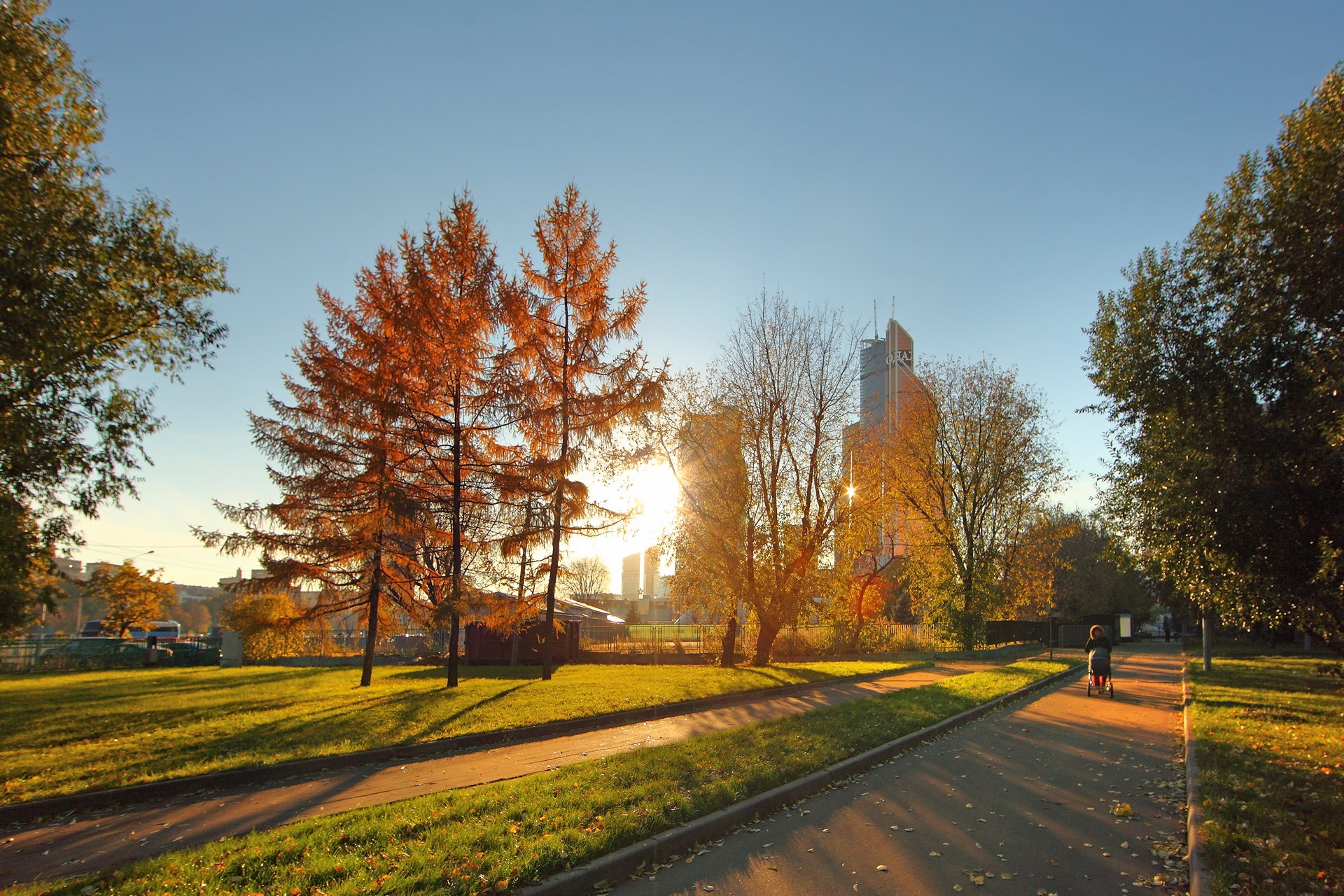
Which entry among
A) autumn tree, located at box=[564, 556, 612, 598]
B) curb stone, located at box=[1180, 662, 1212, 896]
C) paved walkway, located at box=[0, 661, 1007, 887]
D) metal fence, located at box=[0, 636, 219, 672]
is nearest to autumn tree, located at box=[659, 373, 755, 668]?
paved walkway, located at box=[0, 661, 1007, 887]

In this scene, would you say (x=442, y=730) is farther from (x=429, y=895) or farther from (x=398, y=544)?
(x=398, y=544)

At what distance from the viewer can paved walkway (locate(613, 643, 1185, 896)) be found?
537 centimetres

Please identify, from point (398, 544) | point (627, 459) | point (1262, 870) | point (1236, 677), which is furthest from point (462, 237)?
point (1236, 677)

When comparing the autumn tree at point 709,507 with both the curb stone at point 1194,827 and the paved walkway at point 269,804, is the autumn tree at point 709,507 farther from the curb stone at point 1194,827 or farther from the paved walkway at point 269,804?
the curb stone at point 1194,827

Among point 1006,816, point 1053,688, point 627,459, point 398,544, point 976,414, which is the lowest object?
point 1053,688

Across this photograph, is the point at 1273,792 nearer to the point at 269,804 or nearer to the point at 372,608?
the point at 269,804

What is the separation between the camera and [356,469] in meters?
19.0

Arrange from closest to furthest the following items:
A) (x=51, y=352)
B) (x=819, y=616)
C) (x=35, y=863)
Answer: (x=35, y=863) < (x=51, y=352) < (x=819, y=616)

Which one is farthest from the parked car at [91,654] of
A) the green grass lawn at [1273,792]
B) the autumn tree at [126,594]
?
the green grass lawn at [1273,792]

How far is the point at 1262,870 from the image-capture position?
5.22m

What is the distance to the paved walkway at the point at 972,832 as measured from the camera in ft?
17.6

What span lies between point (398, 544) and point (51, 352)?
458 inches

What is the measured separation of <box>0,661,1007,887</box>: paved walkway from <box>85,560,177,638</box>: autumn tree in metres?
39.1

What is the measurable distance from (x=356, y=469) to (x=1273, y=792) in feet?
60.8
